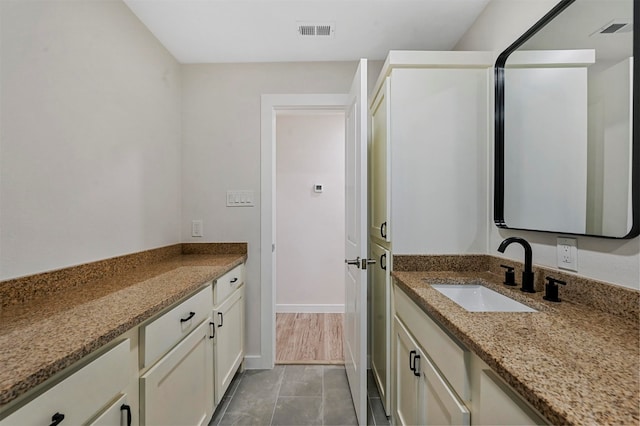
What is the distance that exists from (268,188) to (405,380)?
1556mm

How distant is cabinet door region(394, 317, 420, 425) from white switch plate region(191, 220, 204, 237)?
159cm

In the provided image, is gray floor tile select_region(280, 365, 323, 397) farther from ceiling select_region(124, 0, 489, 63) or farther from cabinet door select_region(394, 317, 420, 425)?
ceiling select_region(124, 0, 489, 63)

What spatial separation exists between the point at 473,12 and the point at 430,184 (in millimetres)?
1094

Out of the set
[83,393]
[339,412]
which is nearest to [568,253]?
[339,412]

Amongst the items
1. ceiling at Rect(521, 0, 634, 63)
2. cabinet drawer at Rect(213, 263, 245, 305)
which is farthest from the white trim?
ceiling at Rect(521, 0, 634, 63)

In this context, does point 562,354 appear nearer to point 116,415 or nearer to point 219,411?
point 116,415

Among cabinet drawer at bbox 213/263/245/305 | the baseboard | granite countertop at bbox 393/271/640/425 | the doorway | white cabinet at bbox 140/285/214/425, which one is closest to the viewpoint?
granite countertop at bbox 393/271/640/425

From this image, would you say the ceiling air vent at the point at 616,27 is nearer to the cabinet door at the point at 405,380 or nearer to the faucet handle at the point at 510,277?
the faucet handle at the point at 510,277

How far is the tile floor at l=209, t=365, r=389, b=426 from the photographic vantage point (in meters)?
1.68

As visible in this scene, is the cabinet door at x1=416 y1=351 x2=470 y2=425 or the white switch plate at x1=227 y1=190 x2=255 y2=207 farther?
the white switch plate at x1=227 y1=190 x2=255 y2=207

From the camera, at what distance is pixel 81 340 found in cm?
70

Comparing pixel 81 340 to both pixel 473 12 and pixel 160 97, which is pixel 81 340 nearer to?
pixel 160 97

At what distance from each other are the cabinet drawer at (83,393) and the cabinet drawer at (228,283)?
29.2 inches

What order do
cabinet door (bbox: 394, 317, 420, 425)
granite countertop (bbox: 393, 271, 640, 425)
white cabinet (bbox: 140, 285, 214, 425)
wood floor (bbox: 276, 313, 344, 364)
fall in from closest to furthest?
granite countertop (bbox: 393, 271, 640, 425) → white cabinet (bbox: 140, 285, 214, 425) → cabinet door (bbox: 394, 317, 420, 425) → wood floor (bbox: 276, 313, 344, 364)
